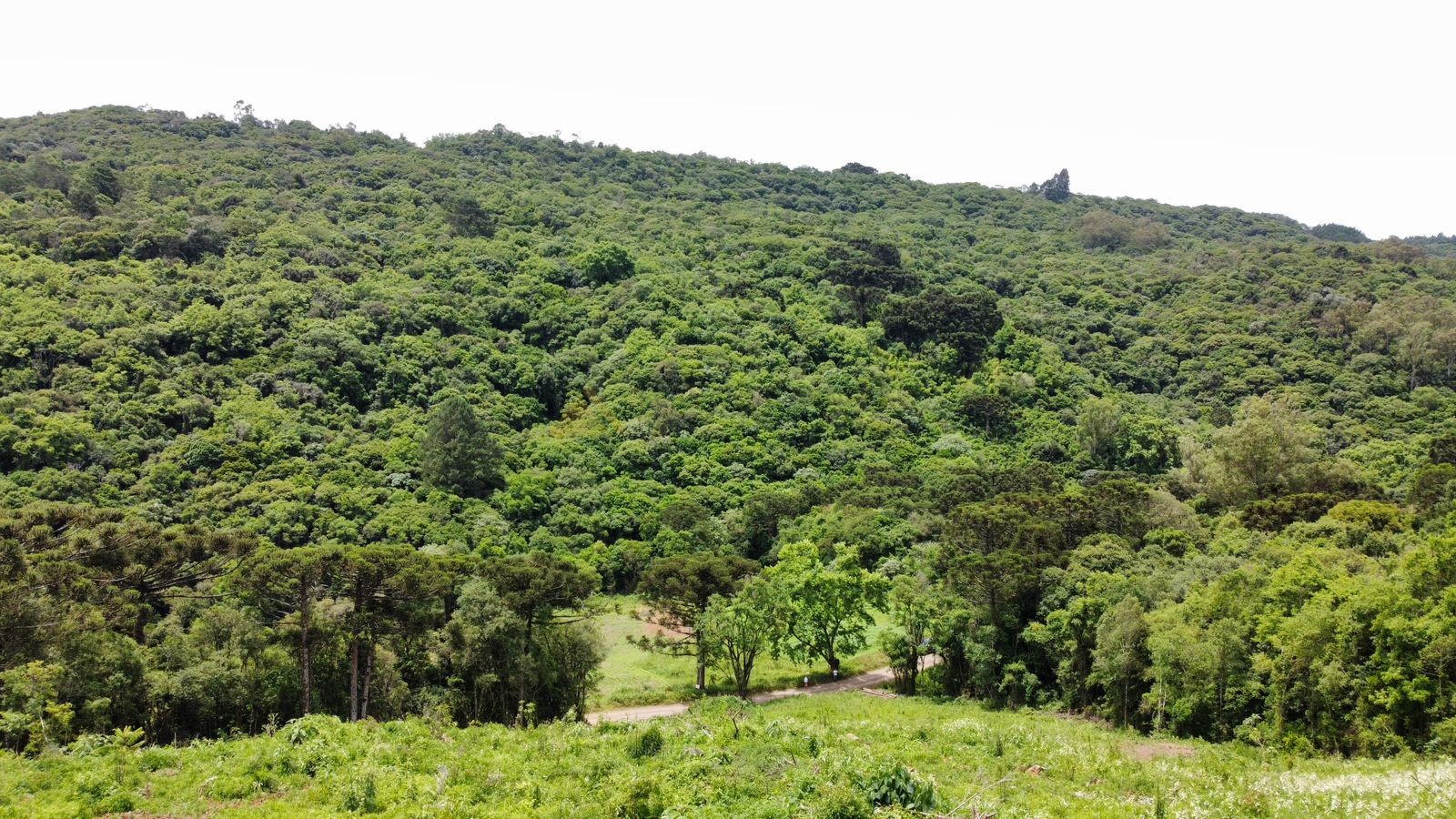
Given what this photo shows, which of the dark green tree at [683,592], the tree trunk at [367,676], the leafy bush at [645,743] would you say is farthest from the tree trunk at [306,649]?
the leafy bush at [645,743]

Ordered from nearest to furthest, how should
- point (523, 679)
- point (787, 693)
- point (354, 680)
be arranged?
point (354, 680) < point (523, 679) < point (787, 693)

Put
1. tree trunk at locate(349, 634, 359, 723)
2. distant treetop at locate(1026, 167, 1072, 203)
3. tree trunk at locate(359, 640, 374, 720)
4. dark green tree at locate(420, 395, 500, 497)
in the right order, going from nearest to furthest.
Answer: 1. tree trunk at locate(349, 634, 359, 723)
2. tree trunk at locate(359, 640, 374, 720)
3. dark green tree at locate(420, 395, 500, 497)
4. distant treetop at locate(1026, 167, 1072, 203)

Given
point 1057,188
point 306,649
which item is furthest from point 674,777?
point 1057,188

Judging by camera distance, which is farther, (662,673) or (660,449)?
(660,449)

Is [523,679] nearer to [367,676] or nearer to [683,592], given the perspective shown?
[367,676]

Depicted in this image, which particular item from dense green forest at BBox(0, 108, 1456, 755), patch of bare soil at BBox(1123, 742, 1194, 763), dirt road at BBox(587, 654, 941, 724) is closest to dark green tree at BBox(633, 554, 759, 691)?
dense green forest at BBox(0, 108, 1456, 755)

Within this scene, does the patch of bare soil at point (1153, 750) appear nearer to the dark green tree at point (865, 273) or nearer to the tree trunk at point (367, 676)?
the tree trunk at point (367, 676)

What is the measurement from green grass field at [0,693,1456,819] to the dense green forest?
7.30m

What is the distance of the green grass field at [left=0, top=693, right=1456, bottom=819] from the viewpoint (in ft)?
47.1

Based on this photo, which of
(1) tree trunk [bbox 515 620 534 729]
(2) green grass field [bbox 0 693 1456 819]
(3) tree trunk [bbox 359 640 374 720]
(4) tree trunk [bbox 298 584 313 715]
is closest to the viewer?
(2) green grass field [bbox 0 693 1456 819]

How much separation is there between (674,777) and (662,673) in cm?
2636

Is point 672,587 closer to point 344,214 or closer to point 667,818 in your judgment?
point 667,818

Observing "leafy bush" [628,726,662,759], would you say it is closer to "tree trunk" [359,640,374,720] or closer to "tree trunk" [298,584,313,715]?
"tree trunk" [298,584,313,715]

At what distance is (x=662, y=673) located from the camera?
41.7 meters
